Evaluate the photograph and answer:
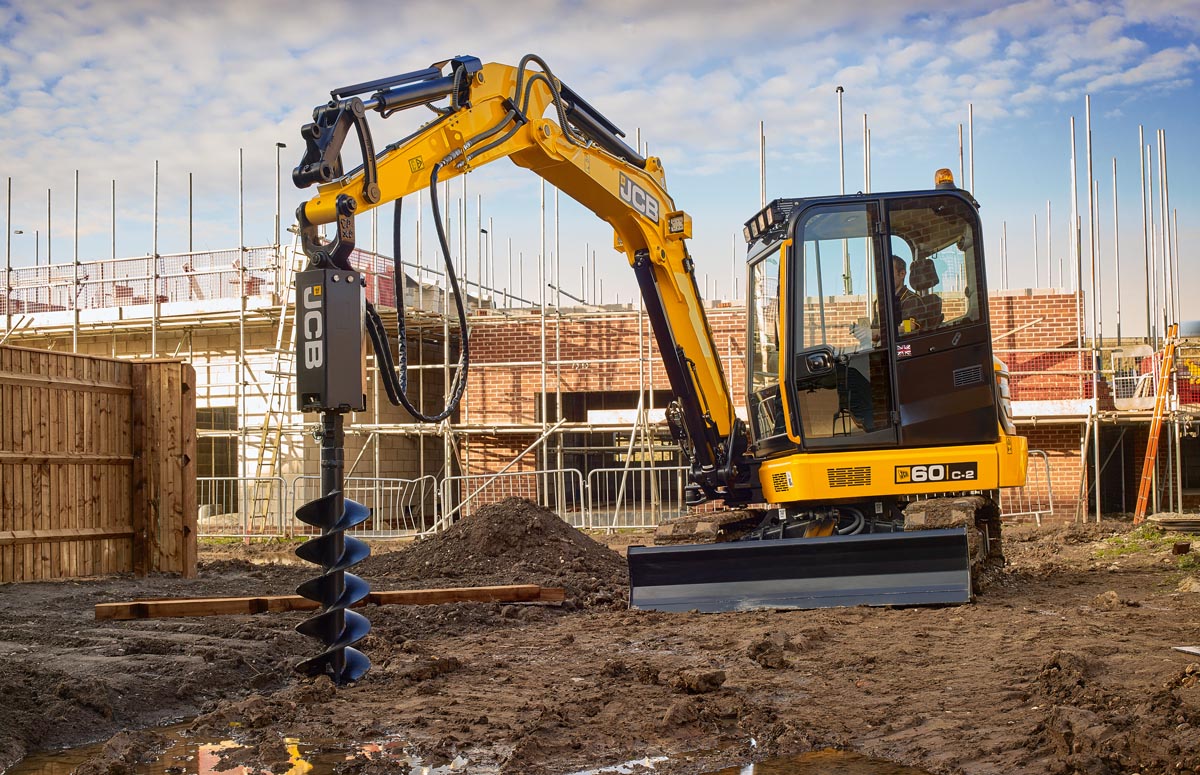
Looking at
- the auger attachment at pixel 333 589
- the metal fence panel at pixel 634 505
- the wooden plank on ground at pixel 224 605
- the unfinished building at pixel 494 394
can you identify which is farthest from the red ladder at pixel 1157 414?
the auger attachment at pixel 333 589

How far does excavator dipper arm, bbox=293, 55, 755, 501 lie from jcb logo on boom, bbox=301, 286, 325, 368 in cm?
27

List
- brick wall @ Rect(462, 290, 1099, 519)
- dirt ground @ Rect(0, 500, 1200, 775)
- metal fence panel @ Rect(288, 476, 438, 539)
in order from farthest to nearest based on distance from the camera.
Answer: metal fence panel @ Rect(288, 476, 438, 539)
brick wall @ Rect(462, 290, 1099, 519)
dirt ground @ Rect(0, 500, 1200, 775)

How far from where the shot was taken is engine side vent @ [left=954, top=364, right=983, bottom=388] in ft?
30.3

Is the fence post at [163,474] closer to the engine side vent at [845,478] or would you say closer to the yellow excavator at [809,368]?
the yellow excavator at [809,368]

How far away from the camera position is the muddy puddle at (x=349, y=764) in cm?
447

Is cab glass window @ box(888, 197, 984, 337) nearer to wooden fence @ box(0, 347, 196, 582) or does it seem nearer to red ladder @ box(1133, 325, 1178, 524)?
wooden fence @ box(0, 347, 196, 582)

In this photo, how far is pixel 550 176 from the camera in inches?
374

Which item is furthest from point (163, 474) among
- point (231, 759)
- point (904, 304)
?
point (904, 304)

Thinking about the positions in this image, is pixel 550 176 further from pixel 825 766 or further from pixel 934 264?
pixel 825 766

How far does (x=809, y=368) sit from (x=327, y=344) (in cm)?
477

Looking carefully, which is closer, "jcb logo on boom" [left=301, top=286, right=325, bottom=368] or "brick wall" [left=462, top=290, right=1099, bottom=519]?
"jcb logo on boom" [left=301, top=286, right=325, bottom=368]

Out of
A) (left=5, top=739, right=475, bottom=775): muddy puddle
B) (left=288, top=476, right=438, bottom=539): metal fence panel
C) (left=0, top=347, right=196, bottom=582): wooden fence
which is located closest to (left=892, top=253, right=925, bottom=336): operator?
(left=5, top=739, right=475, bottom=775): muddy puddle

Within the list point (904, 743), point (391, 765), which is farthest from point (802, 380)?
point (391, 765)

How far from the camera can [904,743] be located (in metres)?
4.75
